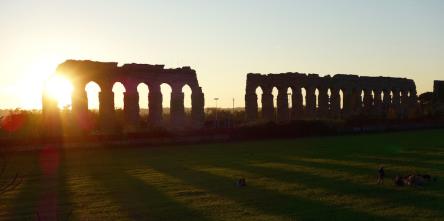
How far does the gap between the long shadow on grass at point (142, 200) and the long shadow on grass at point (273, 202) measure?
4.43 ft

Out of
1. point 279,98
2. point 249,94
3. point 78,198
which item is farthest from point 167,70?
point 78,198

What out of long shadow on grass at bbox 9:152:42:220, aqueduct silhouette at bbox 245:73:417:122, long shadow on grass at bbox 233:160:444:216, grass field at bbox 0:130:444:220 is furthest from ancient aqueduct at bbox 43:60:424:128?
long shadow on grass at bbox 233:160:444:216

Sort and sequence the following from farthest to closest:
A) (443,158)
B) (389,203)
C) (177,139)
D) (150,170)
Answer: (177,139)
(443,158)
(150,170)
(389,203)

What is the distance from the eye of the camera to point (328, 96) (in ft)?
160

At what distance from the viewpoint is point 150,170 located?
1772cm

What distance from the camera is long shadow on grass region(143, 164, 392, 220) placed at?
10.5 meters

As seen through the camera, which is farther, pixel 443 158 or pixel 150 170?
pixel 443 158

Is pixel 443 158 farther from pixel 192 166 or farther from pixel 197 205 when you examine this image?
pixel 197 205

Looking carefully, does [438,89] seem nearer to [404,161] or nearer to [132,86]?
[132,86]

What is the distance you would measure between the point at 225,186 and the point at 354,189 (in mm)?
3327

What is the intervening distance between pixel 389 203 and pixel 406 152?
11.1 m

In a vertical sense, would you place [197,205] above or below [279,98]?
below

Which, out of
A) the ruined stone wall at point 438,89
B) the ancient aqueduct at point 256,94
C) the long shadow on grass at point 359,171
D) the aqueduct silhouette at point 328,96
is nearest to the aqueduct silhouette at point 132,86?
the ancient aqueduct at point 256,94

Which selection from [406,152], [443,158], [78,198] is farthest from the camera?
[406,152]
